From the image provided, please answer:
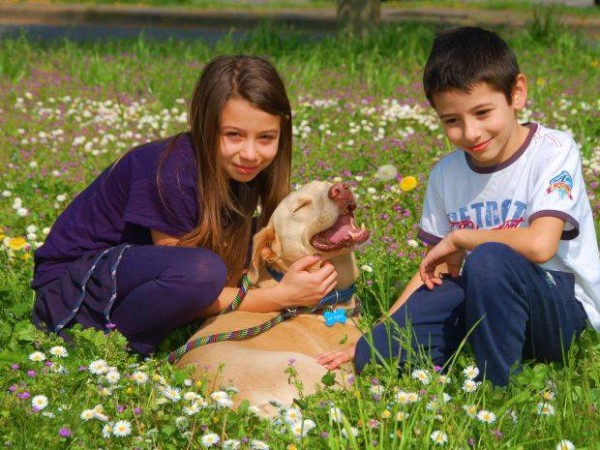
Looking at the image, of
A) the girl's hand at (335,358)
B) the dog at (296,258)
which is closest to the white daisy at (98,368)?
the dog at (296,258)

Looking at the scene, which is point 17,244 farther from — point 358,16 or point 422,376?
point 358,16

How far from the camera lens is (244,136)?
430cm

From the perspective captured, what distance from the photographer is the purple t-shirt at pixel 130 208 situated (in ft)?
14.1

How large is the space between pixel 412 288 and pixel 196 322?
1.05 meters

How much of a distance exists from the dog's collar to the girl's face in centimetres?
48

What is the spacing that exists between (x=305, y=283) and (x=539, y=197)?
1.07m

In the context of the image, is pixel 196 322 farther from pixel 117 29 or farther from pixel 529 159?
pixel 117 29

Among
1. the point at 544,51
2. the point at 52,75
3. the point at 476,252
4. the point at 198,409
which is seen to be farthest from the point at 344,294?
the point at 544,51

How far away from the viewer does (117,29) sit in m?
18.3

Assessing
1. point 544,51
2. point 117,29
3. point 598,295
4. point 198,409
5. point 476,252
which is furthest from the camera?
point 117,29

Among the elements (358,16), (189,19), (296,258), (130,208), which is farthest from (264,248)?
(189,19)

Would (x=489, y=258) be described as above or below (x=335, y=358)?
above

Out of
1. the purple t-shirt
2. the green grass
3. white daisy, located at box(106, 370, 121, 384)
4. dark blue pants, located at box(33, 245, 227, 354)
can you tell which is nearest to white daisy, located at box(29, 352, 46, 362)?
the green grass

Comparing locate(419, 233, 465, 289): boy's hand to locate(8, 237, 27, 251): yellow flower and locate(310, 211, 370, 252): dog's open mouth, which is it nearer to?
locate(310, 211, 370, 252): dog's open mouth
